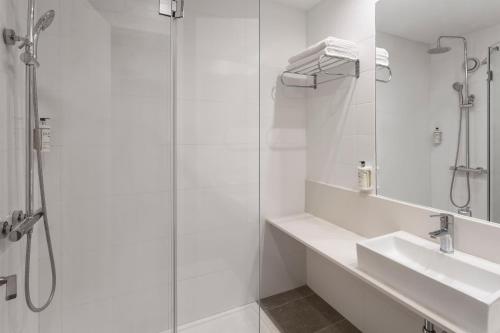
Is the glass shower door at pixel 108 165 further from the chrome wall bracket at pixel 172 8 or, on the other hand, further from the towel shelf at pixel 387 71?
the towel shelf at pixel 387 71

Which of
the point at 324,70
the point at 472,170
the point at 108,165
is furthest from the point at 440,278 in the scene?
the point at 108,165

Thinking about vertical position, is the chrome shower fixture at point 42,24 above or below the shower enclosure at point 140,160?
above

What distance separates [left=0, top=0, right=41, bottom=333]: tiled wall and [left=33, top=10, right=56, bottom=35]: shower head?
0.07m

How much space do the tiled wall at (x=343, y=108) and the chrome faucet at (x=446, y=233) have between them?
0.52 m

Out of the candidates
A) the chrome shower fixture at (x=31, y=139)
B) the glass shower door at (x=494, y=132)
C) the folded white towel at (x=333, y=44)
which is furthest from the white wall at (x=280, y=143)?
the chrome shower fixture at (x=31, y=139)

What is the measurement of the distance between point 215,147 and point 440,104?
1290 mm

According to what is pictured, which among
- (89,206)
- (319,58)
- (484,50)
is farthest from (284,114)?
(89,206)

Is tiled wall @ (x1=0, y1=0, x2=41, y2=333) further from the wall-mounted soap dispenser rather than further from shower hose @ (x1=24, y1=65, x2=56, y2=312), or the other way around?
the wall-mounted soap dispenser

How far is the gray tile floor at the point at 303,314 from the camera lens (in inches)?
68.2

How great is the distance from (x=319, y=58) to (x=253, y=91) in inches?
19.5

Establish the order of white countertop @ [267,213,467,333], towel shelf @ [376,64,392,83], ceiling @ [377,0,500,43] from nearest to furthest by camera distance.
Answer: white countertop @ [267,213,467,333] → ceiling @ [377,0,500,43] → towel shelf @ [376,64,392,83]

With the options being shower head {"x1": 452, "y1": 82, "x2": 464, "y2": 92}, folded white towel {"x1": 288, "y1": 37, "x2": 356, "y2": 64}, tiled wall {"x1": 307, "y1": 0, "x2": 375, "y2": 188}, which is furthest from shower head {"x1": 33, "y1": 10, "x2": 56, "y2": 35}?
shower head {"x1": 452, "y1": 82, "x2": 464, "y2": 92}

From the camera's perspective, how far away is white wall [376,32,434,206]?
136 centimetres

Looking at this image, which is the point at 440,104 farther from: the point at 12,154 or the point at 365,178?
the point at 12,154
